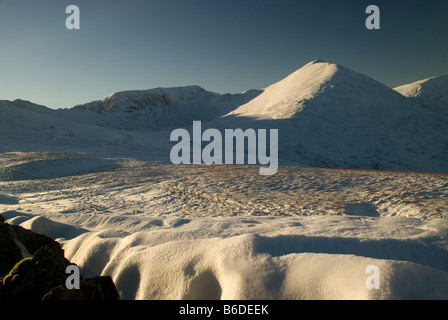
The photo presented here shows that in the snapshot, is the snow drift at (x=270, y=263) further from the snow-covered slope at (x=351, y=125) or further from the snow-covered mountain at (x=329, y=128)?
the snow-covered slope at (x=351, y=125)

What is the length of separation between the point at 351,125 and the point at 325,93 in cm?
1115

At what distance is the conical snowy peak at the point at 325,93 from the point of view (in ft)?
132

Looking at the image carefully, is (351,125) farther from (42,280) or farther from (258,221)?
(42,280)

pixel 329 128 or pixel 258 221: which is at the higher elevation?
pixel 329 128

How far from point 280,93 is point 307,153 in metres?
28.5

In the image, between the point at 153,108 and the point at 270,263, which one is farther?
the point at 153,108

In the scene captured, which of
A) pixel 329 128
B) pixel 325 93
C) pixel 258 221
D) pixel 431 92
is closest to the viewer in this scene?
pixel 258 221

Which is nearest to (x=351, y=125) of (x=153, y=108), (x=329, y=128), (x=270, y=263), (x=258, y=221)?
(x=329, y=128)

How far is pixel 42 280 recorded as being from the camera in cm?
280

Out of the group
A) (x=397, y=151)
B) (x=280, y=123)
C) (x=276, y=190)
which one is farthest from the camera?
(x=280, y=123)

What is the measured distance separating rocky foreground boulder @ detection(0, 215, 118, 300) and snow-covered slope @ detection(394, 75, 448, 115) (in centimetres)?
9883

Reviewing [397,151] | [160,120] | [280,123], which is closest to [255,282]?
[397,151]
